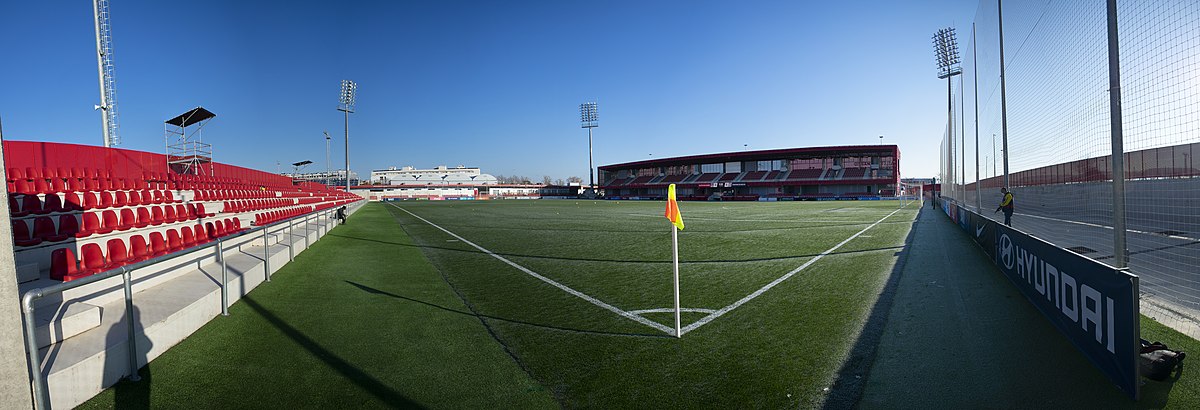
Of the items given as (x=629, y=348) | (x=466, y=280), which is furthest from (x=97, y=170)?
(x=629, y=348)

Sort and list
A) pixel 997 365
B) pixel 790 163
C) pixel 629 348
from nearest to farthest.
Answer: pixel 997 365, pixel 629 348, pixel 790 163

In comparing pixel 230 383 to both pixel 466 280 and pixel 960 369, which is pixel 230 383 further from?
pixel 960 369

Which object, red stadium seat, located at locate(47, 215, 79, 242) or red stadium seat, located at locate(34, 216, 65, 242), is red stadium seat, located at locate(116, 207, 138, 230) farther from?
red stadium seat, located at locate(34, 216, 65, 242)

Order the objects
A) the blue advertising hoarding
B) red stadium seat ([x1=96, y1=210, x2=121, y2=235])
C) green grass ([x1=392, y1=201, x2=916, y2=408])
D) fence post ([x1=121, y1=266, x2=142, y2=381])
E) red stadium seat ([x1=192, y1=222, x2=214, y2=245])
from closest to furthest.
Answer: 1. the blue advertising hoarding
2. green grass ([x1=392, y1=201, x2=916, y2=408])
3. fence post ([x1=121, y1=266, x2=142, y2=381])
4. red stadium seat ([x1=96, y1=210, x2=121, y2=235])
5. red stadium seat ([x1=192, y1=222, x2=214, y2=245])

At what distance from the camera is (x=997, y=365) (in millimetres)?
4168

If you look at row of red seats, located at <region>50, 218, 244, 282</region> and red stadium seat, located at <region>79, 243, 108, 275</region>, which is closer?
row of red seats, located at <region>50, 218, 244, 282</region>

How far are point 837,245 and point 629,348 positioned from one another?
9927 millimetres

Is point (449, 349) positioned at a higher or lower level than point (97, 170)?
lower

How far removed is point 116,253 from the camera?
659cm

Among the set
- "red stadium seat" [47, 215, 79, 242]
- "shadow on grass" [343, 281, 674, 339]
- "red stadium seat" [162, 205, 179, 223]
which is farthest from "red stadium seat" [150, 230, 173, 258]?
"shadow on grass" [343, 281, 674, 339]

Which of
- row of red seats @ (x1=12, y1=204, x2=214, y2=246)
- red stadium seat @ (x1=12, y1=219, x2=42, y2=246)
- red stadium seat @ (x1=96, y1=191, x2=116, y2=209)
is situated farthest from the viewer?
red stadium seat @ (x1=96, y1=191, x2=116, y2=209)

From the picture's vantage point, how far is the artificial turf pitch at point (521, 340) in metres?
3.68

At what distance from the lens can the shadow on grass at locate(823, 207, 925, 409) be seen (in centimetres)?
353

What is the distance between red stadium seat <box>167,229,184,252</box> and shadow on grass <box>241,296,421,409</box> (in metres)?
3.30
